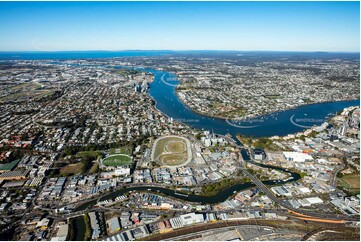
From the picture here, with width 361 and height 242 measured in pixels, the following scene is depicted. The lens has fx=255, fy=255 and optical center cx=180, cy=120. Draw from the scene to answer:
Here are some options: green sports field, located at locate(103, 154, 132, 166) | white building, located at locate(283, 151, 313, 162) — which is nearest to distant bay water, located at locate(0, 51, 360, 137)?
white building, located at locate(283, 151, 313, 162)

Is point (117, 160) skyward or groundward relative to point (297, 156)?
groundward

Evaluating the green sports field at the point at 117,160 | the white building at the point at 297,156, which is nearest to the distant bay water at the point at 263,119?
the white building at the point at 297,156

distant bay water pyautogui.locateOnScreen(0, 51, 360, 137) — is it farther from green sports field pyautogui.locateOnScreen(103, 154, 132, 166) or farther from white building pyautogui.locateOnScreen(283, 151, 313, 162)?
green sports field pyautogui.locateOnScreen(103, 154, 132, 166)

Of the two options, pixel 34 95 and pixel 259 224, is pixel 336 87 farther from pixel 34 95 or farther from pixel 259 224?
pixel 34 95

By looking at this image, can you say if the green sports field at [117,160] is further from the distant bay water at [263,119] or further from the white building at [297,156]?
the white building at [297,156]

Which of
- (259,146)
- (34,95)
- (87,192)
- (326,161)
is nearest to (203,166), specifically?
(259,146)

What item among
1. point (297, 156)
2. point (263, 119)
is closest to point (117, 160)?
point (297, 156)

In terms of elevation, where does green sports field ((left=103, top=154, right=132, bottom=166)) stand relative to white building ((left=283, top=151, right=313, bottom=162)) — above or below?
below

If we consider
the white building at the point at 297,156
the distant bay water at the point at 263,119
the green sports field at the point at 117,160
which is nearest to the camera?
the green sports field at the point at 117,160

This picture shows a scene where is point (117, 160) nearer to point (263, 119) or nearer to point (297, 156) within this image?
point (297, 156)

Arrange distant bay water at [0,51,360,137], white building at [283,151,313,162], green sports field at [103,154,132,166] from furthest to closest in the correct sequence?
distant bay water at [0,51,360,137], white building at [283,151,313,162], green sports field at [103,154,132,166]

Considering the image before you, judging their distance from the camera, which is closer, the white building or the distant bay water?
the white building
